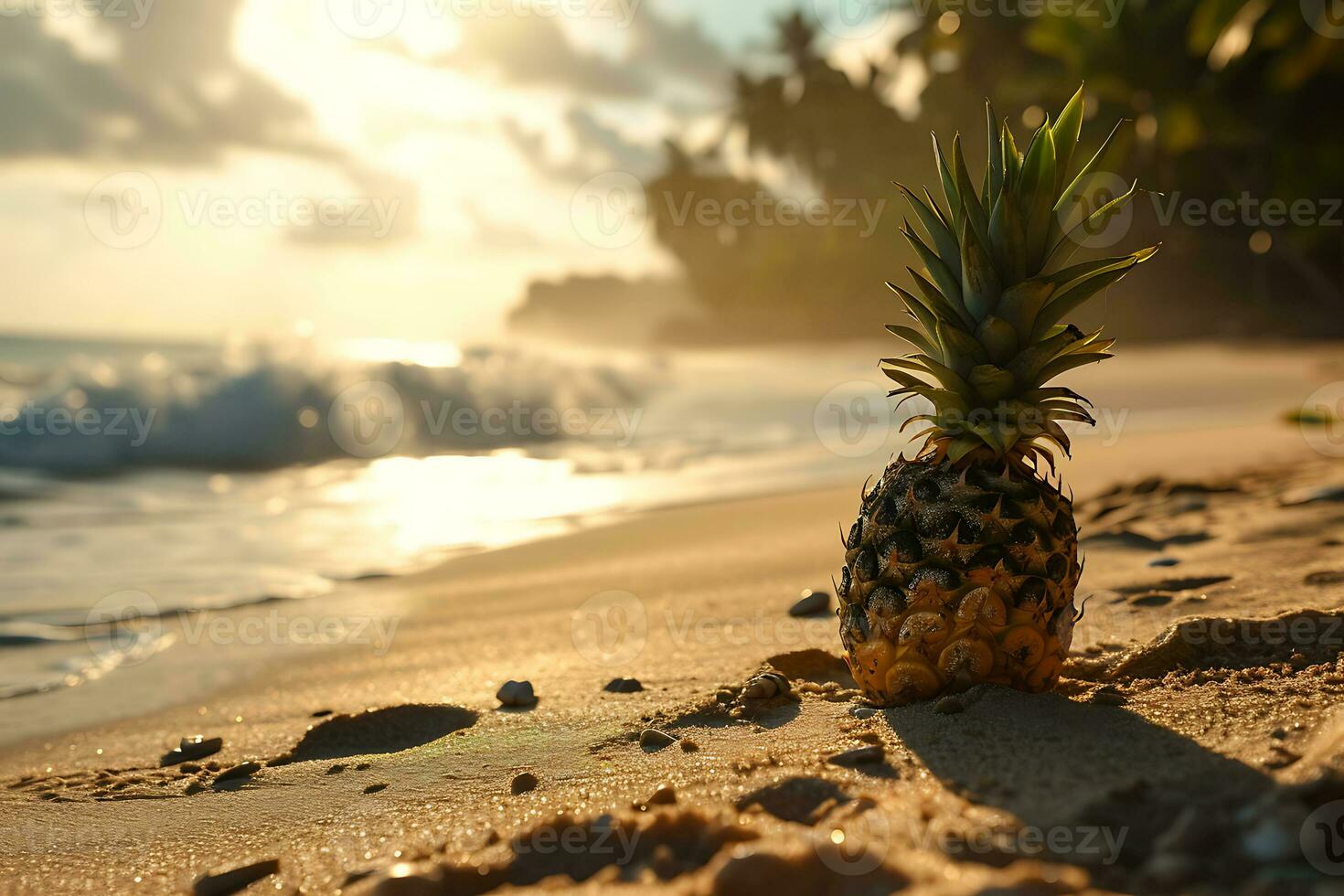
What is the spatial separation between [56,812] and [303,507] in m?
6.15

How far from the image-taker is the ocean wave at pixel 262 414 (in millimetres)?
11586

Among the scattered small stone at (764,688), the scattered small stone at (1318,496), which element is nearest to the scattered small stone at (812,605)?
the scattered small stone at (764,688)

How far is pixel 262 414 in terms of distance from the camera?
525 inches

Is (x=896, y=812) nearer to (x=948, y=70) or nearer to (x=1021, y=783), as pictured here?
(x=1021, y=783)

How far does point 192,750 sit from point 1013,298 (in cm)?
276

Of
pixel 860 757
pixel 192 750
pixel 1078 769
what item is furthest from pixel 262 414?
pixel 1078 769

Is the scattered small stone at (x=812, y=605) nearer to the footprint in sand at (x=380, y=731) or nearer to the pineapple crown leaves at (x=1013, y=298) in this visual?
the footprint in sand at (x=380, y=731)

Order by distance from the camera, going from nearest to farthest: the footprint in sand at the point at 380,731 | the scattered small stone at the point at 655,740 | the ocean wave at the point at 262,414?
the scattered small stone at the point at 655,740 → the footprint in sand at the point at 380,731 → the ocean wave at the point at 262,414

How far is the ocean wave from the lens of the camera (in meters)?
11.6

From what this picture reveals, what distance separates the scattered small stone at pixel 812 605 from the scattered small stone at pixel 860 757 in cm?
208

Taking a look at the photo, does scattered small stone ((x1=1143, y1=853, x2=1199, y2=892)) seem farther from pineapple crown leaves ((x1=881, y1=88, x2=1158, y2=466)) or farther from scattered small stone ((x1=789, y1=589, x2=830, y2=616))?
scattered small stone ((x1=789, y1=589, x2=830, y2=616))

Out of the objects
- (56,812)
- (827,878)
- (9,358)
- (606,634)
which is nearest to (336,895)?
(827,878)

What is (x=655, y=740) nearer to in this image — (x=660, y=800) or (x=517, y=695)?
(x=660, y=800)

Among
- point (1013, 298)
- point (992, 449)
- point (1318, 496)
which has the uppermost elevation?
point (1013, 298)
